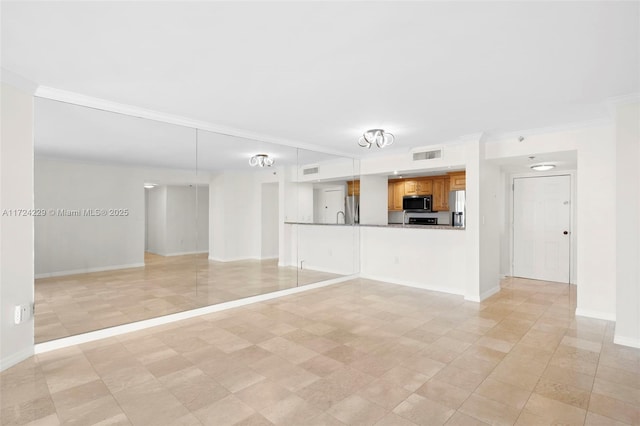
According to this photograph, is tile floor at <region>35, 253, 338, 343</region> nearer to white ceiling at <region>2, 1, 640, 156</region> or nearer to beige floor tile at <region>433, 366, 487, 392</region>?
white ceiling at <region>2, 1, 640, 156</region>

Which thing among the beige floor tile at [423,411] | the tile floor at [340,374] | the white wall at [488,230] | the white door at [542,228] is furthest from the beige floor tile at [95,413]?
the white door at [542,228]

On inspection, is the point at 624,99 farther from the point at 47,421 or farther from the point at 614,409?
the point at 47,421

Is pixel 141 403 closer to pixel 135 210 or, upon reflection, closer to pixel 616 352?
pixel 135 210

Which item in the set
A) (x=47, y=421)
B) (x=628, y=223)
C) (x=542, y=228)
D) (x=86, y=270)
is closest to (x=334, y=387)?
(x=47, y=421)

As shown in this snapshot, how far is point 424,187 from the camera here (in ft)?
25.1

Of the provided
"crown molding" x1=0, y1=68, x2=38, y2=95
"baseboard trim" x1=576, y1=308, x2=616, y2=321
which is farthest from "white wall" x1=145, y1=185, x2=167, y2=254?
"baseboard trim" x1=576, y1=308, x2=616, y2=321

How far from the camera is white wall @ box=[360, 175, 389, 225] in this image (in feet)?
22.4

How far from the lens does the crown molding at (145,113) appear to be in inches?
124

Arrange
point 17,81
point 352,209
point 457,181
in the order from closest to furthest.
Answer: point 17,81 < point 352,209 < point 457,181

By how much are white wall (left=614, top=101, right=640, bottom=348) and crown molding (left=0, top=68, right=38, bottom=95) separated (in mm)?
5719

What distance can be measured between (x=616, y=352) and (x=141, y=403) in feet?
13.9

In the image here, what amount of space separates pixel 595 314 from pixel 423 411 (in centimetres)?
345

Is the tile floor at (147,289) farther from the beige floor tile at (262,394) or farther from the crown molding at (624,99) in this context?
the crown molding at (624,99)

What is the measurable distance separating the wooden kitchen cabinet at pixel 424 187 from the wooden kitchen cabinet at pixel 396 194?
1.39ft
